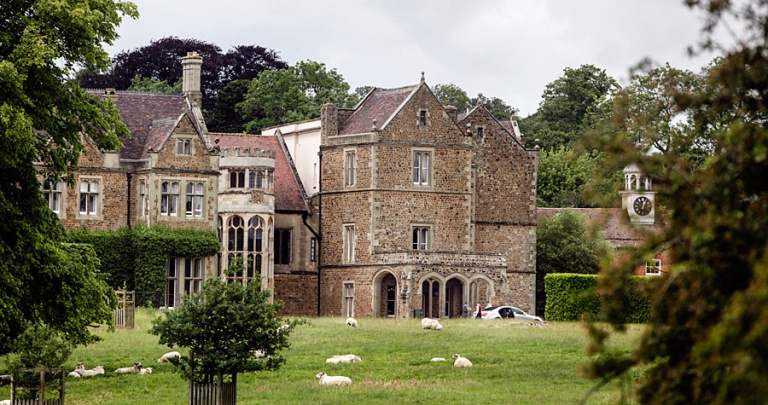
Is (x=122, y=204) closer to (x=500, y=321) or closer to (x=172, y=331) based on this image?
(x=500, y=321)

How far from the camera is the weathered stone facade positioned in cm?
5619

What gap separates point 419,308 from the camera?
180 ft

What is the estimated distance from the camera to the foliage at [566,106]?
9444 centimetres

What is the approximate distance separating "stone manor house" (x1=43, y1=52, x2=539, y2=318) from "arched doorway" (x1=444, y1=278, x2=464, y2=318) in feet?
0.19

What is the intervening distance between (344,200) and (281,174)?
424 centimetres

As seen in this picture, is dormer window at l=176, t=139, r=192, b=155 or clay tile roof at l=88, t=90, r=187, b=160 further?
clay tile roof at l=88, t=90, r=187, b=160

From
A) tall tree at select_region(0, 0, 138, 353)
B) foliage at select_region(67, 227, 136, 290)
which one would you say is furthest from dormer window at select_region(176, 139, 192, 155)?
tall tree at select_region(0, 0, 138, 353)

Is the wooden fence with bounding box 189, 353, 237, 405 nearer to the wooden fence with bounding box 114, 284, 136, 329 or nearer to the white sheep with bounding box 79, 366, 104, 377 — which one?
the white sheep with bounding box 79, 366, 104, 377

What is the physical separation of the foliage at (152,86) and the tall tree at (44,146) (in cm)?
5050

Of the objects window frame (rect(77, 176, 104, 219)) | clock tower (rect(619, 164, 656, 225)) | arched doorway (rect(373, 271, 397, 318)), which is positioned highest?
window frame (rect(77, 176, 104, 219))

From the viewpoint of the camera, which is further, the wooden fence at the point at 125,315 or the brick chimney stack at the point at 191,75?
the brick chimney stack at the point at 191,75

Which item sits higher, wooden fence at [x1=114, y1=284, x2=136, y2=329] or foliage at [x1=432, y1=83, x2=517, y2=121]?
foliage at [x1=432, y1=83, x2=517, y2=121]

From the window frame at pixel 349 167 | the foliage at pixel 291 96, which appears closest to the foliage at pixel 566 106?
the foliage at pixel 291 96

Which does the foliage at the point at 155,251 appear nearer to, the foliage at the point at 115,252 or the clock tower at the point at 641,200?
the foliage at the point at 115,252
